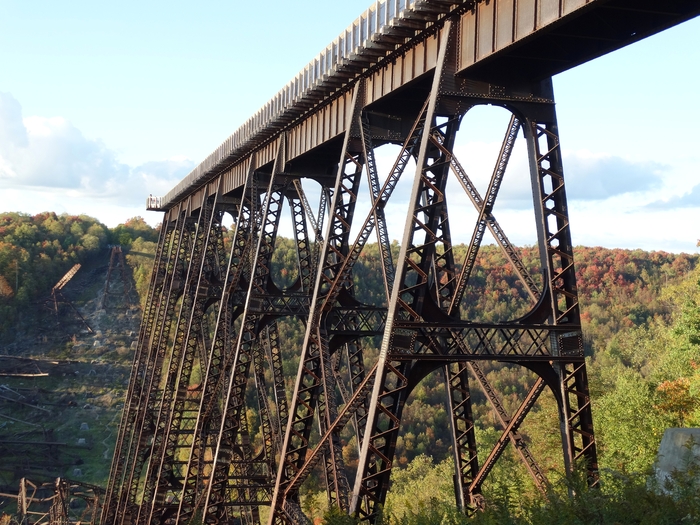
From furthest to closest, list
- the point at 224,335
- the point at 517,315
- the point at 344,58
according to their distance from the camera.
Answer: the point at 517,315
the point at 224,335
the point at 344,58

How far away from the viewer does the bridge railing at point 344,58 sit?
37.5 ft

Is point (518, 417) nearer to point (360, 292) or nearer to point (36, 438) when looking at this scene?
point (36, 438)

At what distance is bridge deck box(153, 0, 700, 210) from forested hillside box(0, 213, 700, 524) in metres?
14.3

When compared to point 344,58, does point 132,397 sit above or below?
below

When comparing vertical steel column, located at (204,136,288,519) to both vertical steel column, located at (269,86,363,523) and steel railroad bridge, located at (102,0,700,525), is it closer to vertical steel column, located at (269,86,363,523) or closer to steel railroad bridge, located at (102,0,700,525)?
steel railroad bridge, located at (102,0,700,525)

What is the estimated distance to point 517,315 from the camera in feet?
266

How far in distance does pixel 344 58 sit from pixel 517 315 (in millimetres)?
69690

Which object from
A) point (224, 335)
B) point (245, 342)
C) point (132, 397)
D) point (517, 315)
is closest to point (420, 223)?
point (245, 342)

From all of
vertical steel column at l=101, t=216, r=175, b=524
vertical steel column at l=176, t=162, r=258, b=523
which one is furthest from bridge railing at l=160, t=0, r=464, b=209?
vertical steel column at l=101, t=216, r=175, b=524

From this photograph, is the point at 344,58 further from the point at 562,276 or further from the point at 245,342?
the point at 245,342

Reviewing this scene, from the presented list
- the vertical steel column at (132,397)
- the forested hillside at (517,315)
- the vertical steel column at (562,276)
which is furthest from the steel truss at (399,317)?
the vertical steel column at (132,397)

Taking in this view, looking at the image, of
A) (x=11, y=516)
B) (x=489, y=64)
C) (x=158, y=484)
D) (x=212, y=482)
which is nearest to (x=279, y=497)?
(x=212, y=482)

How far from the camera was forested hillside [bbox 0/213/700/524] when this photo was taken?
92.7 ft

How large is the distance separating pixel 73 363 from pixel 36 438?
407 inches
